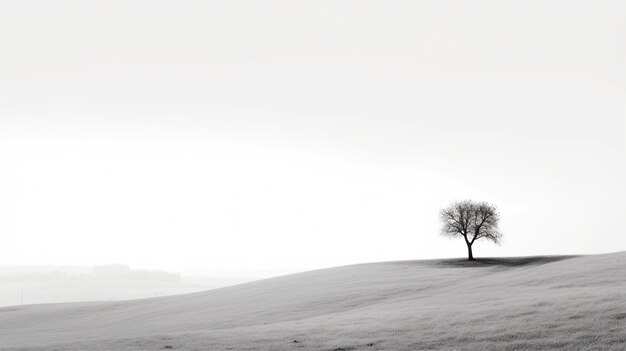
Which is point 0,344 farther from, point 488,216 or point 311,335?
point 488,216

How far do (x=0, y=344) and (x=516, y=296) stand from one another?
29.3m

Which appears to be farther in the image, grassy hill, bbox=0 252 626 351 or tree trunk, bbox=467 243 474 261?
tree trunk, bbox=467 243 474 261

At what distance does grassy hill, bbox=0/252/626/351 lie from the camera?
18391 millimetres

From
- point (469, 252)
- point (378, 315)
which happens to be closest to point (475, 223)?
point (469, 252)

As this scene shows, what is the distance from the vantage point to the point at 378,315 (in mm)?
24484

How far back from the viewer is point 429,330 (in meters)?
19.9

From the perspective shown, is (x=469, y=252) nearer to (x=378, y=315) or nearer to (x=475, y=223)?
(x=475, y=223)

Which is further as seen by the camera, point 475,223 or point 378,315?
point 475,223

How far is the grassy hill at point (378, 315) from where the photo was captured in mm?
18391

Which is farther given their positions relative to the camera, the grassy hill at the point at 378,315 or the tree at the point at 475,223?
the tree at the point at 475,223

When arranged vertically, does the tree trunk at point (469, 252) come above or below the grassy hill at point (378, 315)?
above

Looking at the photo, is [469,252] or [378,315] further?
[469,252]

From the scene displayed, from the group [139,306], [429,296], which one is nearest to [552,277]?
[429,296]

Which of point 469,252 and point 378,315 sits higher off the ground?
point 469,252
